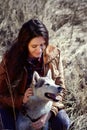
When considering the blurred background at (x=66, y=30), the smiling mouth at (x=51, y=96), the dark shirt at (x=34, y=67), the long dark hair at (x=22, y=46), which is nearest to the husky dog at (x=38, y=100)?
the smiling mouth at (x=51, y=96)

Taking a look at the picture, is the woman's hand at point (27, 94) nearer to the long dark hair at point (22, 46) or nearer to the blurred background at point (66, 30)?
the long dark hair at point (22, 46)

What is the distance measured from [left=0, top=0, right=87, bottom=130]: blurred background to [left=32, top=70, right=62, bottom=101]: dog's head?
0.83 metres

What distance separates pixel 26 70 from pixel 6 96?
0.80 ft

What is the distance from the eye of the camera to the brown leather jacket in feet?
10.9

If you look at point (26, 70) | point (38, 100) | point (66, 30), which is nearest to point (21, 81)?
point (26, 70)

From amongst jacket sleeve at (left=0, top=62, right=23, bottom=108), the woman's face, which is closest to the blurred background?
jacket sleeve at (left=0, top=62, right=23, bottom=108)

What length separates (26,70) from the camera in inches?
131

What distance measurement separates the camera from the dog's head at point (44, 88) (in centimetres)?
305

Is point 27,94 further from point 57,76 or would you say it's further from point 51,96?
point 57,76

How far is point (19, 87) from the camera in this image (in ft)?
11.0

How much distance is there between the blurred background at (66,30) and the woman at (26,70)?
1.98 feet

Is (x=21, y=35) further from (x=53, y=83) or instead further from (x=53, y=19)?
(x=53, y=19)

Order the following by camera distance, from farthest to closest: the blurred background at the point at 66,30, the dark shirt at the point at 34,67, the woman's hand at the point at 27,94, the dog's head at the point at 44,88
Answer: the blurred background at the point at 66,30, the dark shirt at the point at 34,67, the woman's hand at the point at 27,94, the dog's head at the point at 44,88

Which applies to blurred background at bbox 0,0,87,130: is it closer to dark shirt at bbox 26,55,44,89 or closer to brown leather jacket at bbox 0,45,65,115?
brown leather jacket at bbox 0,45,65,115
